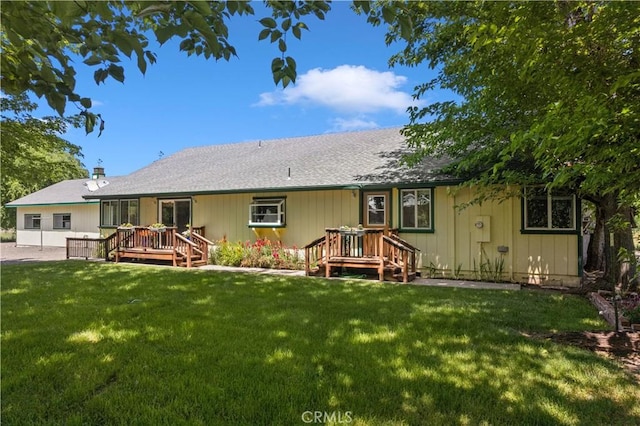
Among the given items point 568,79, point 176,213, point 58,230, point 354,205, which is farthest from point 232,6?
point 58,230

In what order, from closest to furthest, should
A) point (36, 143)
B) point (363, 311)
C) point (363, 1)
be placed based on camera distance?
point (363, 1)
point (363, 311)
point (36, 143)

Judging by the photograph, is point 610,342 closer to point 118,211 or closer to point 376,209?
point 376,209

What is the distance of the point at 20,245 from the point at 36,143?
1551 cm

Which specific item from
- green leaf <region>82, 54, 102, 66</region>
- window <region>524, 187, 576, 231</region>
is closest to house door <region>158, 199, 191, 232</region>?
window <region>524, 187, 576, 231</region>

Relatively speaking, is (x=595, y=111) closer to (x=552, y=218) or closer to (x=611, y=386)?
(x=611, y=386)

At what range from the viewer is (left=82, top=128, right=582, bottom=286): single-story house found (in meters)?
8.95

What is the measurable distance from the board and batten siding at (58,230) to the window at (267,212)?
11.9 meters

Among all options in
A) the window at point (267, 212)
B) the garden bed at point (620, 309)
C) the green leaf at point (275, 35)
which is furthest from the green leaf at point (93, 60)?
the window at point (267, 212)

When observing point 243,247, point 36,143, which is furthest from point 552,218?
point 36,143

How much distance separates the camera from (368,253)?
32.4ft

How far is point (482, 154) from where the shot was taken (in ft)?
23.9

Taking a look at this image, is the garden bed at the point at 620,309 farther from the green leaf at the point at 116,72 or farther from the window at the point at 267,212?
the window at the point at 267,212

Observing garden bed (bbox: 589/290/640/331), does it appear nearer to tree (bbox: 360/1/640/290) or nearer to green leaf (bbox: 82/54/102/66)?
tree (bbox: 360/1/640/290)

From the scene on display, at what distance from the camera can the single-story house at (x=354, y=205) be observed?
8.95 meters
